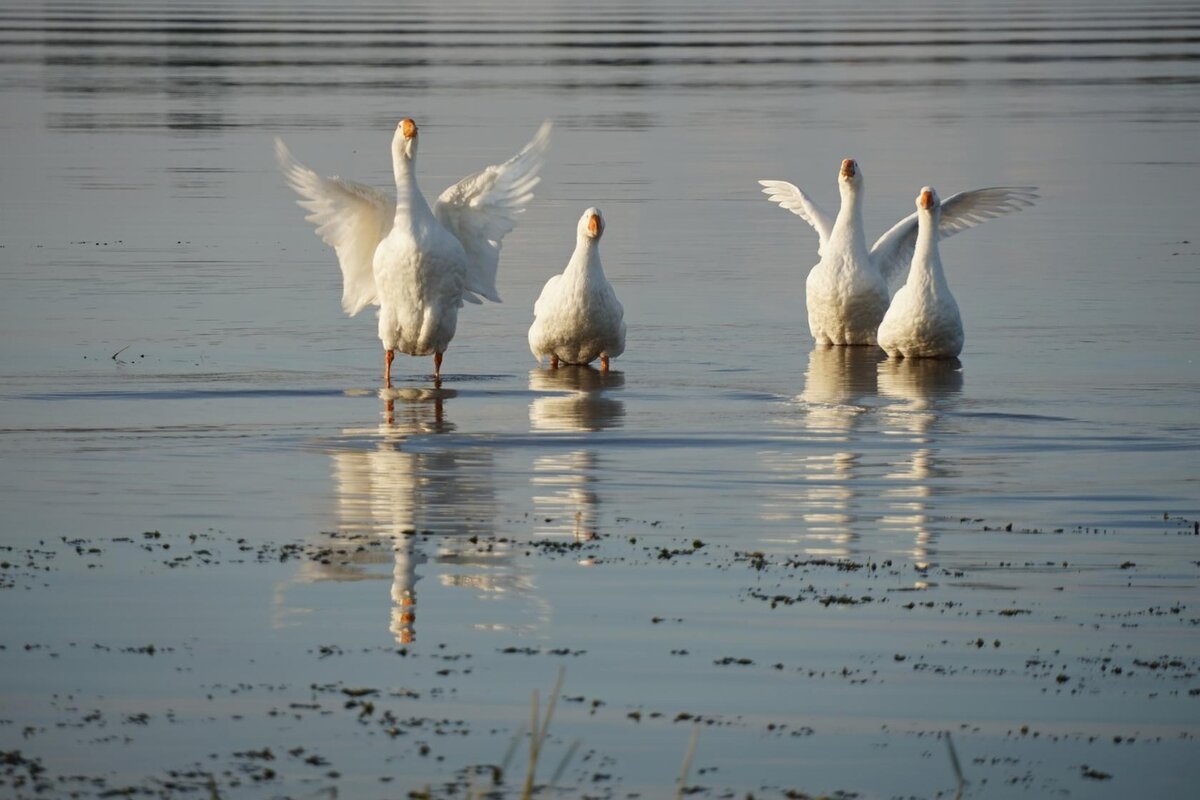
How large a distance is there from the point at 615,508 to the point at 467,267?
5471mm

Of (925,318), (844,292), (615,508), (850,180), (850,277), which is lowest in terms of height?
(615,508)

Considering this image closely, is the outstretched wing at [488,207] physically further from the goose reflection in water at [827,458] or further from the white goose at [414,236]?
the goose reflection in water at [827,458]

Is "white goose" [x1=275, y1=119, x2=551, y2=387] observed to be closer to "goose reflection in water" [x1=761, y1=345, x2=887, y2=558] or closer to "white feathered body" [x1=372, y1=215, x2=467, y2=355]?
"white feathered body" [x1=372, y1=215, x2=467, y2=355]

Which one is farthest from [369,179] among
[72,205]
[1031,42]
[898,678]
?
[1031,42]

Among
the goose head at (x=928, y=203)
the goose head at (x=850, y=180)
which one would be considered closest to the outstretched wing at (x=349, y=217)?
the goose head at (x=850, y=180)

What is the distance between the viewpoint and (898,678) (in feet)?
27.9

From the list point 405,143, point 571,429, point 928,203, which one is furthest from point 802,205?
point 571,429

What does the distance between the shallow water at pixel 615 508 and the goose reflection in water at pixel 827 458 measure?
0.15 feet

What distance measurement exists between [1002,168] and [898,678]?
78.1 ft

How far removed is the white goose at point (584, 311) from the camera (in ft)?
54.1

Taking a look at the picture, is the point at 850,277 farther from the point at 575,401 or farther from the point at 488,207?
the point at 575,401

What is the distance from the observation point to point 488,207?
16766 mm

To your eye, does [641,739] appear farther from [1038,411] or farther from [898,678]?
[1038,411]

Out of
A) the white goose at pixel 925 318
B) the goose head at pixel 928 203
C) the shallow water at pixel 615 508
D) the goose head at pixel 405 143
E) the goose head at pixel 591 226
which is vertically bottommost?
the shallow water at pixel 615 508
